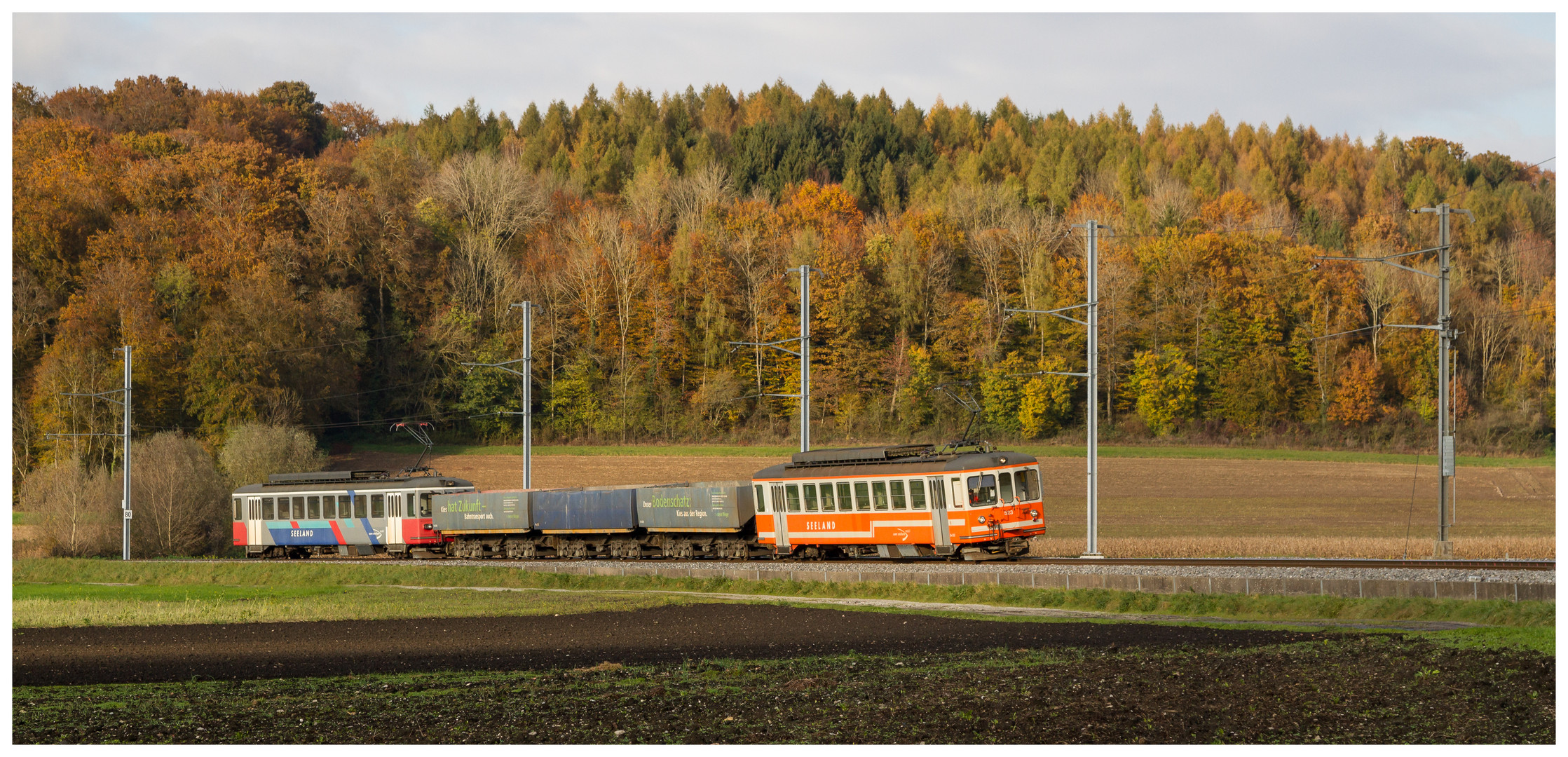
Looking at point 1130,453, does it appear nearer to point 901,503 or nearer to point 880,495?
point 880,495

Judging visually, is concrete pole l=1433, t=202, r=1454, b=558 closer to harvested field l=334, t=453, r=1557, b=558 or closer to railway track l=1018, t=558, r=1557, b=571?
railway track l=1018, t=558, r=1557, b=571

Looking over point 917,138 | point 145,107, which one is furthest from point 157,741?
point 917,138

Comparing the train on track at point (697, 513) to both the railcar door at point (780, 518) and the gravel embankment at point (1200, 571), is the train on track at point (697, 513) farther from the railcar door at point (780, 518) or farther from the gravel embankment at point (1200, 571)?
the gravel embankment at point (1200, 571)

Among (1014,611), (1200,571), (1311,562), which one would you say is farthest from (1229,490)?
(1014,611)

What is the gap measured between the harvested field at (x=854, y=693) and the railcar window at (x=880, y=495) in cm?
1344

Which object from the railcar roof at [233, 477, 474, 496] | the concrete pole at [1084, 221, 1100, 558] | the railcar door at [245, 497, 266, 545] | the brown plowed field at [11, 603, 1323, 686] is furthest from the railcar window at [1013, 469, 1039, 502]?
the railcar door at [245, 497, 266, 545]

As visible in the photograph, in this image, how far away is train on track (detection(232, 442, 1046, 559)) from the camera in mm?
32750

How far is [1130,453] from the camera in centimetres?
7619

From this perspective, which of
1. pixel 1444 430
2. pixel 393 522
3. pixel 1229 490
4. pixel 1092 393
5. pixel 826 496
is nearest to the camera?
pixel 1444 430

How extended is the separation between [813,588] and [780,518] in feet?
25.2

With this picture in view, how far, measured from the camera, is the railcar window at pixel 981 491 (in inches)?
1270

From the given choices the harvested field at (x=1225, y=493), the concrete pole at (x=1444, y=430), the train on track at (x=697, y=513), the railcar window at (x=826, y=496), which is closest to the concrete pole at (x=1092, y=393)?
the train on track at (x=697, y=513)

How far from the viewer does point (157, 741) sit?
38.0ft

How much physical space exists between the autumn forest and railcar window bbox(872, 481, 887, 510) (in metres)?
36.7
